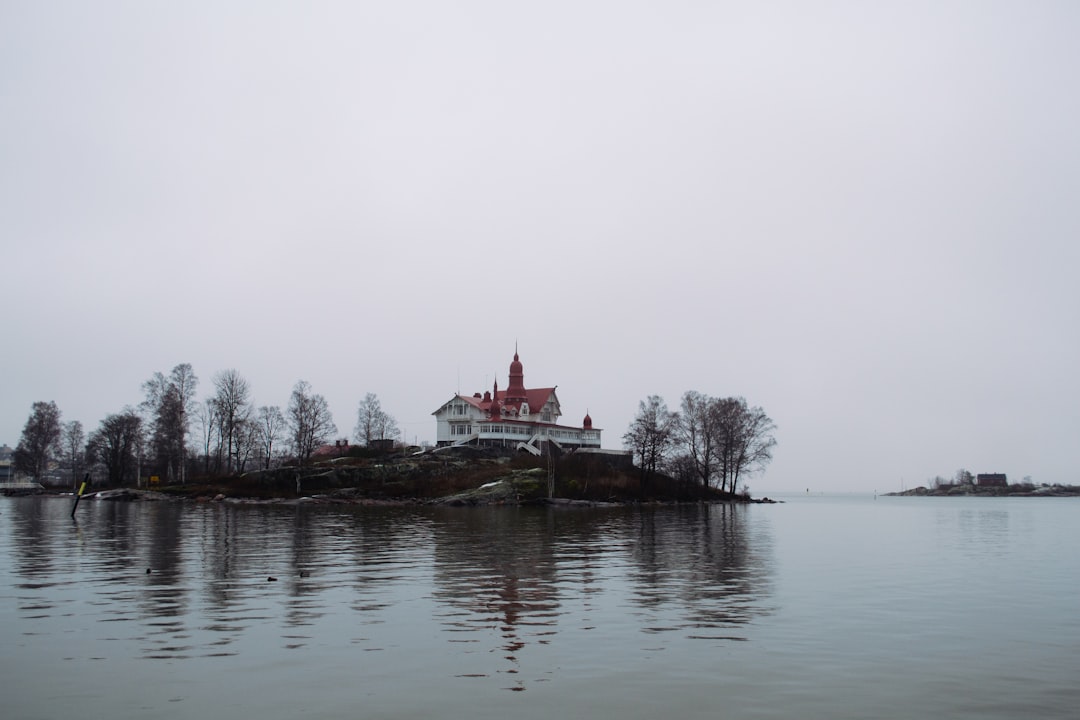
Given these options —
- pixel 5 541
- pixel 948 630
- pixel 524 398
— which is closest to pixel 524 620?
pixel 948 630

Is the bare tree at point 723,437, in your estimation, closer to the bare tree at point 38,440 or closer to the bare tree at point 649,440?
the bare tree at point 649,440

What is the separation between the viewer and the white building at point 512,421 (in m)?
124

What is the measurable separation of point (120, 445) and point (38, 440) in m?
38.3

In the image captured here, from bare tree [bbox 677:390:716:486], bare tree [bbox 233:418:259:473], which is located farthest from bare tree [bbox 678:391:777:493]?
bare tree [bbox 233:418:259:473]

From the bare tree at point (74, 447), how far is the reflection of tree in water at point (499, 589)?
147m

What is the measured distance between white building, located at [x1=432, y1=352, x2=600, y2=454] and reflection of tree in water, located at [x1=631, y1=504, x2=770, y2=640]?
244ft

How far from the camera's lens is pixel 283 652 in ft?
51.9

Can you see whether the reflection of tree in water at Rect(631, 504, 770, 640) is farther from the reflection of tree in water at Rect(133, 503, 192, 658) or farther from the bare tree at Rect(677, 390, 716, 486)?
the bare tree at Rect(677, 390, 716, 486)

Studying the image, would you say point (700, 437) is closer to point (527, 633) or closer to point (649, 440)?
point (649, 440)

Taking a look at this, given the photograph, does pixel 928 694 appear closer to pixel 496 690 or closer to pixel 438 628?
pixel 496 690

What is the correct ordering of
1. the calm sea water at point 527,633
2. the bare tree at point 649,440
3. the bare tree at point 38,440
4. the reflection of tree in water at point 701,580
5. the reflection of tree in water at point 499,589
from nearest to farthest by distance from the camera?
the calm sea water at point 527,633
the reflection of tree in water at point 499,589
the reflection of tree in water at point 701,580
the bare tree at point 649,440
the bare tree at point 38,440

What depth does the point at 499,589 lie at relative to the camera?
2430 centimetres

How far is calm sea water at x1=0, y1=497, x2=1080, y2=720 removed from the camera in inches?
507

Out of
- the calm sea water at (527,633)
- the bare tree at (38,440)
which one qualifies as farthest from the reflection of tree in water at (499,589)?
the bare tree at (38,440)
